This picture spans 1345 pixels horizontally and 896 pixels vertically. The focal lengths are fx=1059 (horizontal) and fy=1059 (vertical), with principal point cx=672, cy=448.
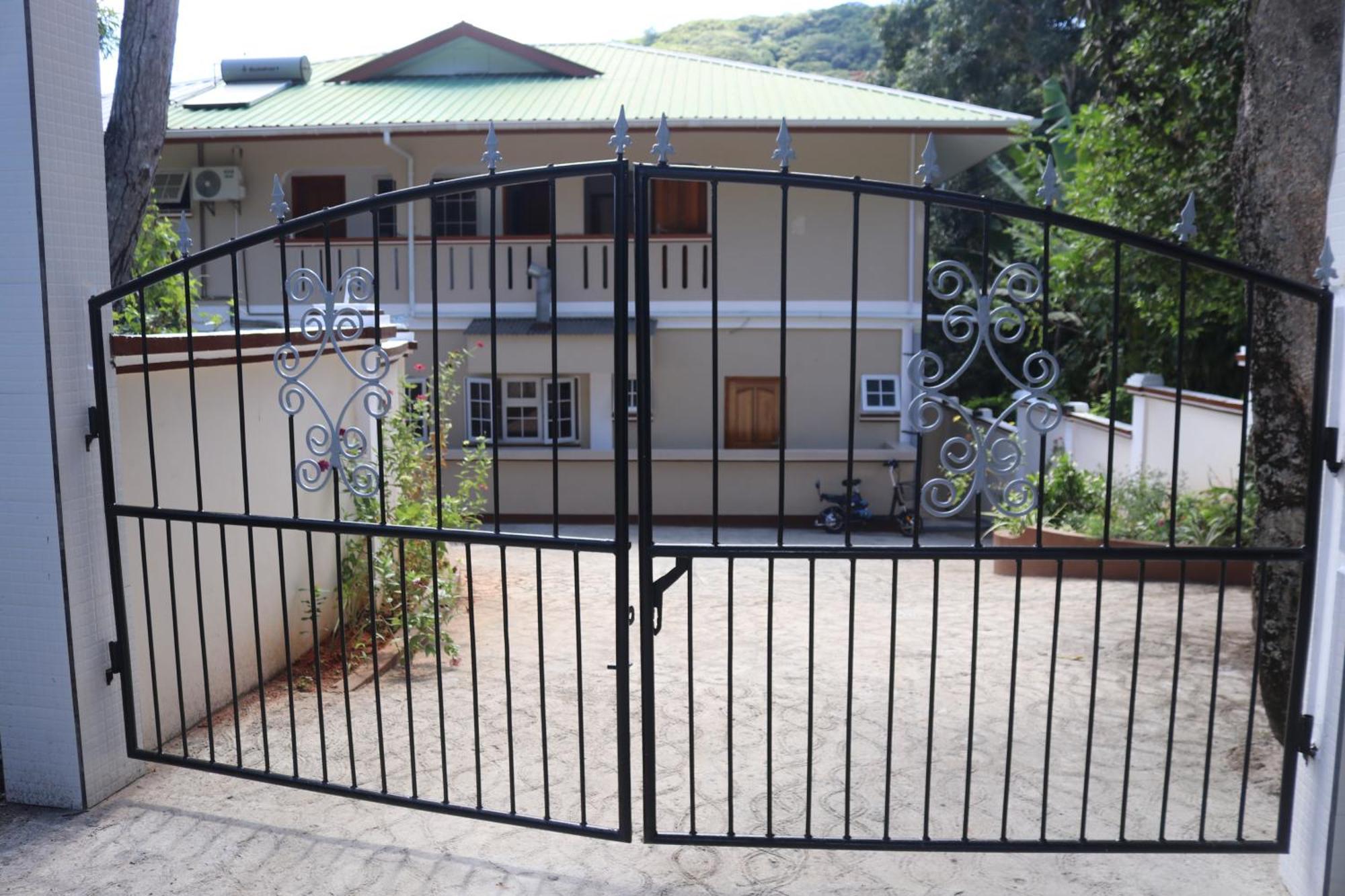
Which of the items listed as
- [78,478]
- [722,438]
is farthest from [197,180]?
[78,478]

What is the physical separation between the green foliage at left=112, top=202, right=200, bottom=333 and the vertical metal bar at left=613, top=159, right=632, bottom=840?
7.14 feet

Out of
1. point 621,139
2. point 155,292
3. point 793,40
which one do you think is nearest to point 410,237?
point 155,292

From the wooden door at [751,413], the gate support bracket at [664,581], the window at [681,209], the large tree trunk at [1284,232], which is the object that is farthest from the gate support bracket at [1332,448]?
the window at [681,209]

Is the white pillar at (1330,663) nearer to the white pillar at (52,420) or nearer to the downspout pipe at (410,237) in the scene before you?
the white pillar at (52,420)

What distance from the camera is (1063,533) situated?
9.47 meters

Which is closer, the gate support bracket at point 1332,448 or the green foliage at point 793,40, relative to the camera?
the gate support bracket at point 1332,448

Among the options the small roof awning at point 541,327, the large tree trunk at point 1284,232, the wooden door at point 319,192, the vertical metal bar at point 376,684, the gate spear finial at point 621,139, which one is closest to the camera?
the gate spear finial at point 621,139

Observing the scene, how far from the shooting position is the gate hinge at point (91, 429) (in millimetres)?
4125

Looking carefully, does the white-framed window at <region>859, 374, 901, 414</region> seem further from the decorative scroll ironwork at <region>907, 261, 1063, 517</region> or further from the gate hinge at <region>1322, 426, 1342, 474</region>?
the gate hinge at <region>1322, 426, 1342, 474</region>

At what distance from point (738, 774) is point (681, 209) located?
10.2 meters

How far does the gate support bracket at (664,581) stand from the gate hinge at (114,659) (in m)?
2.20

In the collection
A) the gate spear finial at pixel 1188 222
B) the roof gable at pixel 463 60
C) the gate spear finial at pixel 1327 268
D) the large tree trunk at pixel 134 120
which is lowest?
the gate spear finial at pixel 1327 268

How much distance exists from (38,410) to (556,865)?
2.58 m

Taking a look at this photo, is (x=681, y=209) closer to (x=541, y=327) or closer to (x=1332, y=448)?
(x=541, y=327)
